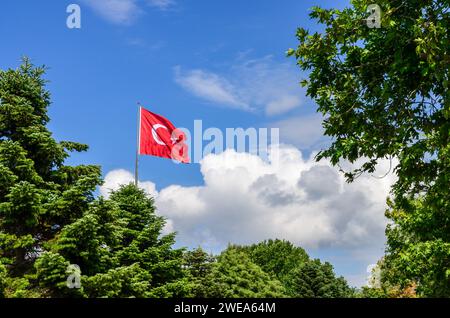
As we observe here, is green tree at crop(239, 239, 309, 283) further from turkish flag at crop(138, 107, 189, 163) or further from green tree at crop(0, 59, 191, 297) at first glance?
green tree at crop(0, 59, 191, 297)

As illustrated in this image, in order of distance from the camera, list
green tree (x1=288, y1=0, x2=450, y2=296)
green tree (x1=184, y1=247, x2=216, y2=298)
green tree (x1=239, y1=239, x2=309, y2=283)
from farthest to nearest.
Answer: green tree (x1=239, y1=239, x2=309, y2=283) → green tree (x1=184, y1=247, x2=216, y2=298) → green tree (x1=288, y1=0, x2=450, y2=296)

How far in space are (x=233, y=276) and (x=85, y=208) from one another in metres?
39.1

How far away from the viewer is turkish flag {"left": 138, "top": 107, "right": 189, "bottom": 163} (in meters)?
29.6

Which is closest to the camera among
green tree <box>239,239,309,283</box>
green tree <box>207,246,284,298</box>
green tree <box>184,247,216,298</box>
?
green tree <box>184,247,216,298</box>

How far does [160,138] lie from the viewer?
3056 centimetres

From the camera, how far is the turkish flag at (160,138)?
29562 mm

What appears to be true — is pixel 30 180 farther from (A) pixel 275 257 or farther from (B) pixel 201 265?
(A) pixel 275 257

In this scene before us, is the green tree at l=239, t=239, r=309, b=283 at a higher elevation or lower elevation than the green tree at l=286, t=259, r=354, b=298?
higher

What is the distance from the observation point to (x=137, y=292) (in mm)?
24219

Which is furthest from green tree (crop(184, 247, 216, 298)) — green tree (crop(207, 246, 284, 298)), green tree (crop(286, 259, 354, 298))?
green tree (crop(286, 259, 354, 298))

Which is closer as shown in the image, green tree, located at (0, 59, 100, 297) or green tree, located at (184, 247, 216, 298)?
green tree, located at (0, 59, 100, 297)

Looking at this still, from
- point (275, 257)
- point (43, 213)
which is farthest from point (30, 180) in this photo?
point (275, 257)
